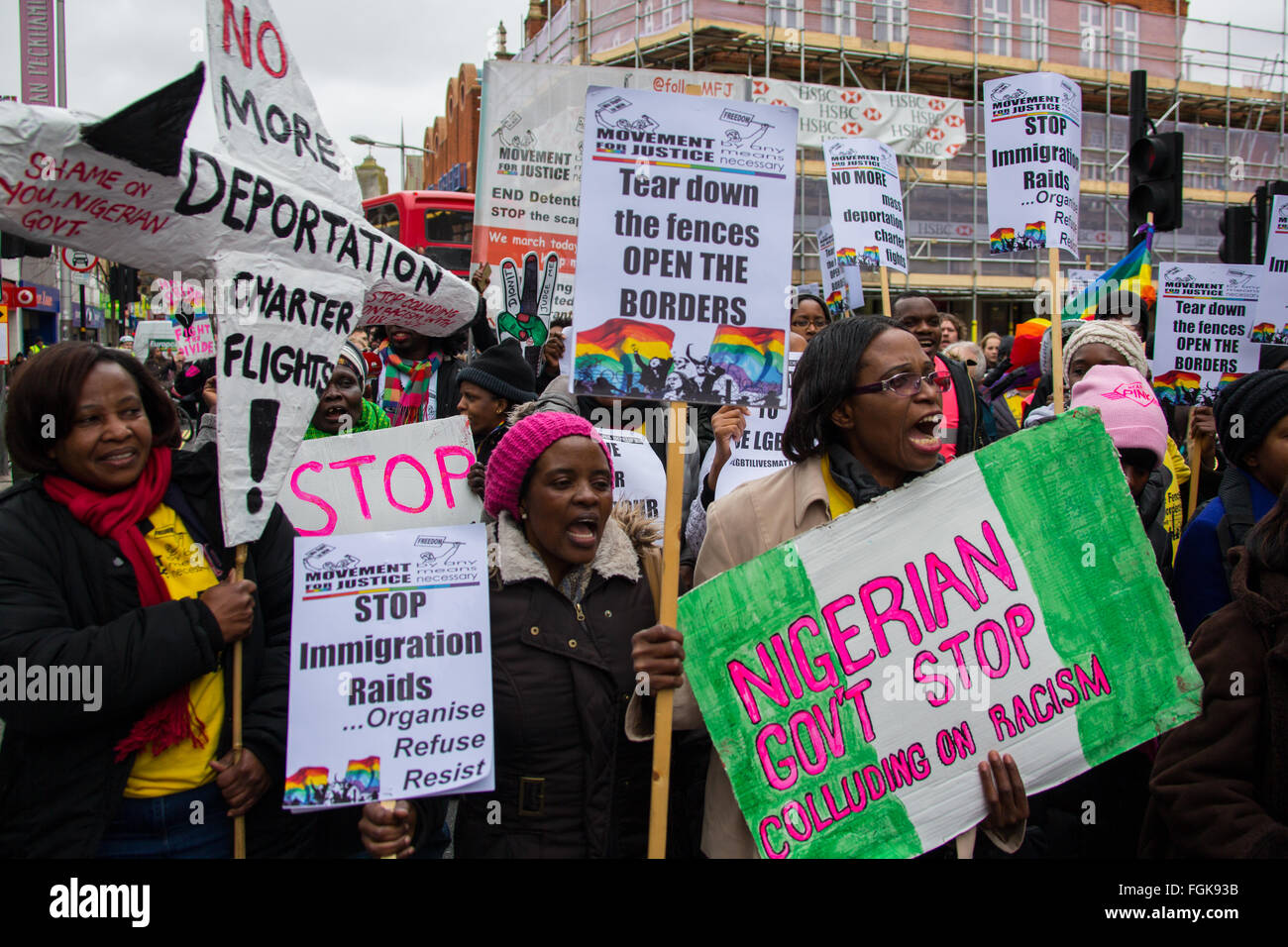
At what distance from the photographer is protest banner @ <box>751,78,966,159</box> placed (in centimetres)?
1627

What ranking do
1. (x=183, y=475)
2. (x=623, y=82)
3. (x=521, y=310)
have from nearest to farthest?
(x=183, y=475), (x=521, y=310), (x=623, y=82)

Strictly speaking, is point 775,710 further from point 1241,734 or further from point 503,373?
point 503,373

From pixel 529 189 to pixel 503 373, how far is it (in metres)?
2.46

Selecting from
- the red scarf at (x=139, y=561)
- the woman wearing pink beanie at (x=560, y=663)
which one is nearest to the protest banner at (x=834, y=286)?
the woman wearing pink beanie at (x=560, y=663)

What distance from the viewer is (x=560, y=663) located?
236cm

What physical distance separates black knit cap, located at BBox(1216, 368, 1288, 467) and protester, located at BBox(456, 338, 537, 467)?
2.71 metres

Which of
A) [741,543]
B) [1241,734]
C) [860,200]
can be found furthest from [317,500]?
[860,200]

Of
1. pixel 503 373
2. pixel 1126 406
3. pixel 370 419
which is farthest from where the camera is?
pixel 370 419

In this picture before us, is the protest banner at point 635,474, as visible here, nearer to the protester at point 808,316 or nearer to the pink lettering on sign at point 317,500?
the pink lettering on sign at point 317,500
